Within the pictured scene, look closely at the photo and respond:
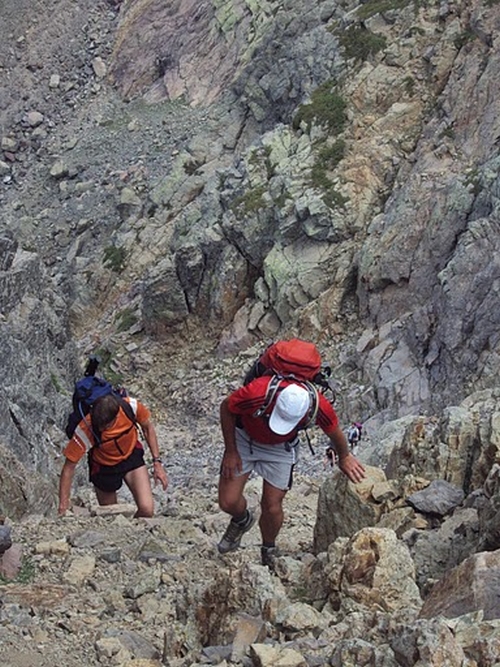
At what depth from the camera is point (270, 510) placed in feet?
25.9

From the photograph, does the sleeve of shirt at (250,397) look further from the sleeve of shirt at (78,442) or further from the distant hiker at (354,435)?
the distant hiker at (354,435)

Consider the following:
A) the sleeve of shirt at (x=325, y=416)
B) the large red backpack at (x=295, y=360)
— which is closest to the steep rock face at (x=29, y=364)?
the sleeve of shirt at (x=325, y=416)

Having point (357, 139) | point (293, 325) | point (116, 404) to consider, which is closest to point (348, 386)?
point (293, 325)

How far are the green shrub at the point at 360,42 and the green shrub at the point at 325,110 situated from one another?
54.1 inches

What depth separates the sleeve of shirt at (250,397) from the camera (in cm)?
696

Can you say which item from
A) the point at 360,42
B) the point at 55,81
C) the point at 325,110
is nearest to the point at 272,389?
the point at 325,110

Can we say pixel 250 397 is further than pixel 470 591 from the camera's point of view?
Yes

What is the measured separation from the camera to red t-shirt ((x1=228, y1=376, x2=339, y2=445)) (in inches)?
275

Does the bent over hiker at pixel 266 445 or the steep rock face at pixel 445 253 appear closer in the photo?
the bent over hiker at pixel 266 445

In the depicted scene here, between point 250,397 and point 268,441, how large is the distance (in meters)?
0.63

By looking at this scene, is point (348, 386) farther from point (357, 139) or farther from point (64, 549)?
point (64, 549)

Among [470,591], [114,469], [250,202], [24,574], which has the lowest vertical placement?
[250,202]

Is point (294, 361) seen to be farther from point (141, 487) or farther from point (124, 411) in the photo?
point (141, 487)

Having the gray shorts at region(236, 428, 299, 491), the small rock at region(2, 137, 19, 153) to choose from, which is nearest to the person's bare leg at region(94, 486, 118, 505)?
the gray shorts at region(236, 428, 299, 491)
